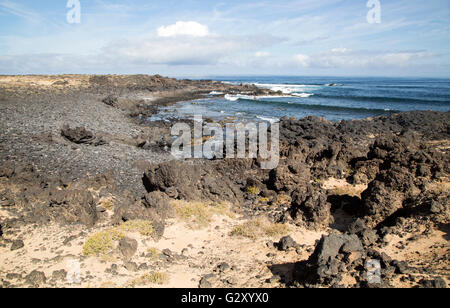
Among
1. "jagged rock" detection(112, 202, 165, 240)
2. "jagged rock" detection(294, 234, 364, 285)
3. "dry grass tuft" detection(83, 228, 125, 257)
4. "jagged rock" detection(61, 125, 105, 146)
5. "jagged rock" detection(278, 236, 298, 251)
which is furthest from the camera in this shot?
"jagged rock" detection(61, 125, 105, 146)

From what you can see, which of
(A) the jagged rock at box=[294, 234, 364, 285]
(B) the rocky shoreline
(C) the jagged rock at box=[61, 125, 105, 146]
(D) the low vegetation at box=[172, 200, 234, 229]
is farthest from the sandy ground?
(C) the jagged rock at box=[61, 125, 105, 146]

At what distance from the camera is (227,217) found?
9.33 m

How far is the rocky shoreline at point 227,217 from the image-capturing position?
5.95 metres

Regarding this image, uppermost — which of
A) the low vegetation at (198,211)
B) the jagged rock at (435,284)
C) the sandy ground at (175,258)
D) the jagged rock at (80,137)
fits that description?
the jagged rock at (80,137)

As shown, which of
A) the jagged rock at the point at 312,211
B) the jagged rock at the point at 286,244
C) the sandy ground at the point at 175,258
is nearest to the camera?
the sandy ground at the point at 175,258

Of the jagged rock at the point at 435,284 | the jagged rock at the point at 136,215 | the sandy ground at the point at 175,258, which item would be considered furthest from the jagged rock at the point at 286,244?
the jagged rock at the point at 136,215

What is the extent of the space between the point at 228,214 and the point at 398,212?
502cm

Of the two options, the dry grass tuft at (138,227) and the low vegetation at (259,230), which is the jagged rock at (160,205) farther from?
the low vegetation at (259,230)

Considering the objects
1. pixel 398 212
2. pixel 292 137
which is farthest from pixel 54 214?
pixel 292 137

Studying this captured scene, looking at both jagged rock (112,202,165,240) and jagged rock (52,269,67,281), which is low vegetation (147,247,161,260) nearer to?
jagged rock (112,202,165,240)

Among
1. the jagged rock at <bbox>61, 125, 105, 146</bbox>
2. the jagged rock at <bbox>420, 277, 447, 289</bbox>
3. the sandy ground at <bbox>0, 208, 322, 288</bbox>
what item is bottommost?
the sandy ground at <bbox>0, 208, 322, 288</bbox>

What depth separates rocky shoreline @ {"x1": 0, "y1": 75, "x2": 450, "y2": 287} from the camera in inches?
234
